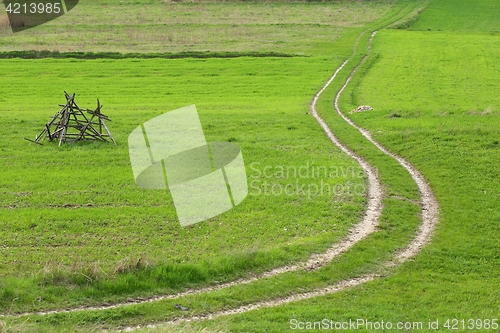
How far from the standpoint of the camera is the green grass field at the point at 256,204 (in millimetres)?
13547

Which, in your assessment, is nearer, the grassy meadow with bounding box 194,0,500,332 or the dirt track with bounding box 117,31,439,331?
the grassy meadow with bounding box 194,0,500,332

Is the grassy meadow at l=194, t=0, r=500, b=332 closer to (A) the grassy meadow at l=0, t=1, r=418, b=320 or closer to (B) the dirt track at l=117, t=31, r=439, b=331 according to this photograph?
(B) the dirt track at l=117, t=31, r=439, b=331

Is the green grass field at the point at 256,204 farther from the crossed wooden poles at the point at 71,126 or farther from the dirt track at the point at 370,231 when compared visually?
the crossed wooden poles at the point at 71,126

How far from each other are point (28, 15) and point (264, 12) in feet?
106

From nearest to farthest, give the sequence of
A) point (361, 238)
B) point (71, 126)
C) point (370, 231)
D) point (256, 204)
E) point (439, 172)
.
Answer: point (361, 238) < point (370, 231) < point (256, 204) < point (439, 172) < point (71, 126)

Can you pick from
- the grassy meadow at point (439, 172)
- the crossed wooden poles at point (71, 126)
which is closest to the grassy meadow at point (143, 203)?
the crossed wooden poles at point (71, 126)

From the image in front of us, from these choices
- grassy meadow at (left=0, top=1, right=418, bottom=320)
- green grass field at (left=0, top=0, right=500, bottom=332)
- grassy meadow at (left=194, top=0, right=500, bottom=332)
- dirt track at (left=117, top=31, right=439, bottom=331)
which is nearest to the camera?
grassy meadow at (left=194, top=0, right=500, bottom=332)

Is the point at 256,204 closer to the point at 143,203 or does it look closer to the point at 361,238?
the point at 143,203

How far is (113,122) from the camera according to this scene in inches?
1260

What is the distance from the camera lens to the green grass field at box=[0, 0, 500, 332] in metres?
13.5

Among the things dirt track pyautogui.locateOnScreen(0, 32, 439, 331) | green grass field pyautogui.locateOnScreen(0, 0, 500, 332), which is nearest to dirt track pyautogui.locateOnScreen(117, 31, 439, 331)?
dirt track pyautogui.locateOnScreen(0, 32, 439, 331)

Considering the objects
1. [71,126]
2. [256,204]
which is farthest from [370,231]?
[71,126]

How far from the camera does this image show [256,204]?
20172 mm

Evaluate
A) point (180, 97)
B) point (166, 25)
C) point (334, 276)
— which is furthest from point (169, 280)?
point (166, 25)
